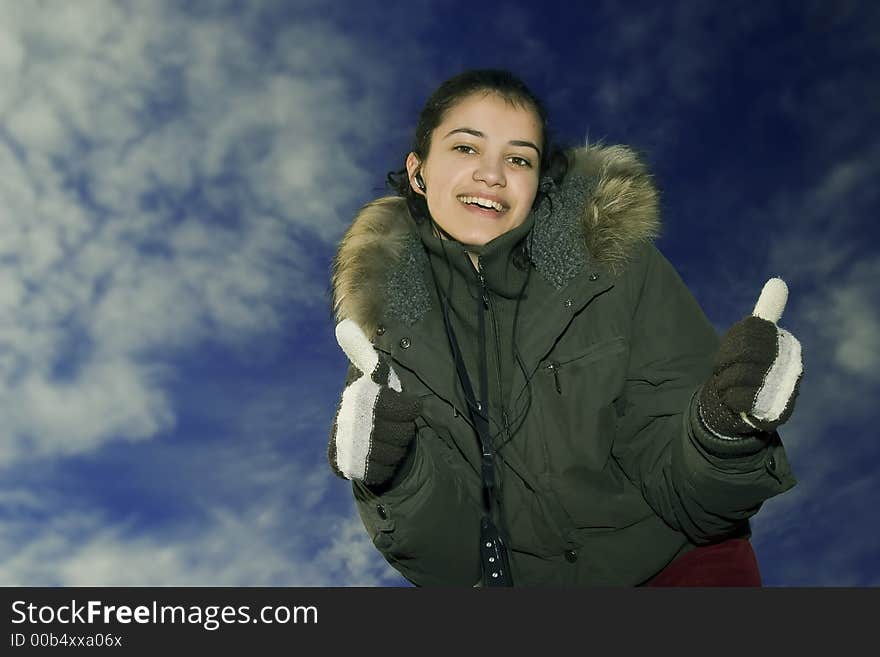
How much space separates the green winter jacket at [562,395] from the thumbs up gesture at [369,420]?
0.29m

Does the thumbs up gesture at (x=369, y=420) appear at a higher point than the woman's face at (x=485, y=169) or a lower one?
lower

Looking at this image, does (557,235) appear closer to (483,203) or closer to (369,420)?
(483,203)

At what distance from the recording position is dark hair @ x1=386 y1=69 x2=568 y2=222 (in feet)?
12.7

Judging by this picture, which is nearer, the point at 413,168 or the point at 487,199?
the point at 487,199

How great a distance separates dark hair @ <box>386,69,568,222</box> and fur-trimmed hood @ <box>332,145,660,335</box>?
2.8 inches

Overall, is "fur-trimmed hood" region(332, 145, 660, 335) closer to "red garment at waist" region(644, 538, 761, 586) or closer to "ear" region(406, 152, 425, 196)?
"ear" region(406, 152, 425, 196)

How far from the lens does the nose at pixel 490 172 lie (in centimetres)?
371

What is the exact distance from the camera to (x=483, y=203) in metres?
3.74

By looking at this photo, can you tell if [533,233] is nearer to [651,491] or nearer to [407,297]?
[407,297]

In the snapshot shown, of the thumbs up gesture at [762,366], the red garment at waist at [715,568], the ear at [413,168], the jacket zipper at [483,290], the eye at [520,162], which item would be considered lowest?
the red garment at waist at [715,568]

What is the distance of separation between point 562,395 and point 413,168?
148 centimetres

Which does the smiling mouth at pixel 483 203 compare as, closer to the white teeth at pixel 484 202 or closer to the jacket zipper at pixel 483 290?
the white teeth at pixel 484 202

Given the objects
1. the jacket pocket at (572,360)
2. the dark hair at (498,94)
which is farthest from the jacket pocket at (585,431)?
the dark hair at (498,94)

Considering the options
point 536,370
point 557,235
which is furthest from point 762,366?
point 557,235
